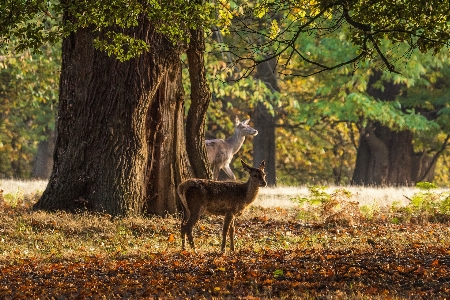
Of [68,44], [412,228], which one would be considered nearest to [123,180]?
[68,44]

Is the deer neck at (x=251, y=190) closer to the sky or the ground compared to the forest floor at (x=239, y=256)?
closer to the sky

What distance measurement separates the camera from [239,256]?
35.5 ft

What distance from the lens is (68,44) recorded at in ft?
50.5

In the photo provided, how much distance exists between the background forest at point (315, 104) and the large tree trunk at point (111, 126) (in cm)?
650

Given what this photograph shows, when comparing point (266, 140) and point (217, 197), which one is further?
point (266, 140)

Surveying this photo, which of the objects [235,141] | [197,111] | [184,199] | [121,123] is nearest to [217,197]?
[184,199]

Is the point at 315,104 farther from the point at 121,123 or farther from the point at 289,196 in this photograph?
the point at 121,123

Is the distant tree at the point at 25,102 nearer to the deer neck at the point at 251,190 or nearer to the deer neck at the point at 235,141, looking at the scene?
the deer neck at the point at 235,141

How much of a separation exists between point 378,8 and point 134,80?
6.10 m

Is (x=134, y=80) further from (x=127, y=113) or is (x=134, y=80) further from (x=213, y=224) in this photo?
(x=213, y=224)

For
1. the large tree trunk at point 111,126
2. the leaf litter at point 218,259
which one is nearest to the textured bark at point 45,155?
the leaf litter at point 218,259

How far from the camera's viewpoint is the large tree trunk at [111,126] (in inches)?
582

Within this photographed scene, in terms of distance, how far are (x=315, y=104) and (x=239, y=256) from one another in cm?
1893

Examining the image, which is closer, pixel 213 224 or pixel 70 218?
pixel 70 218
